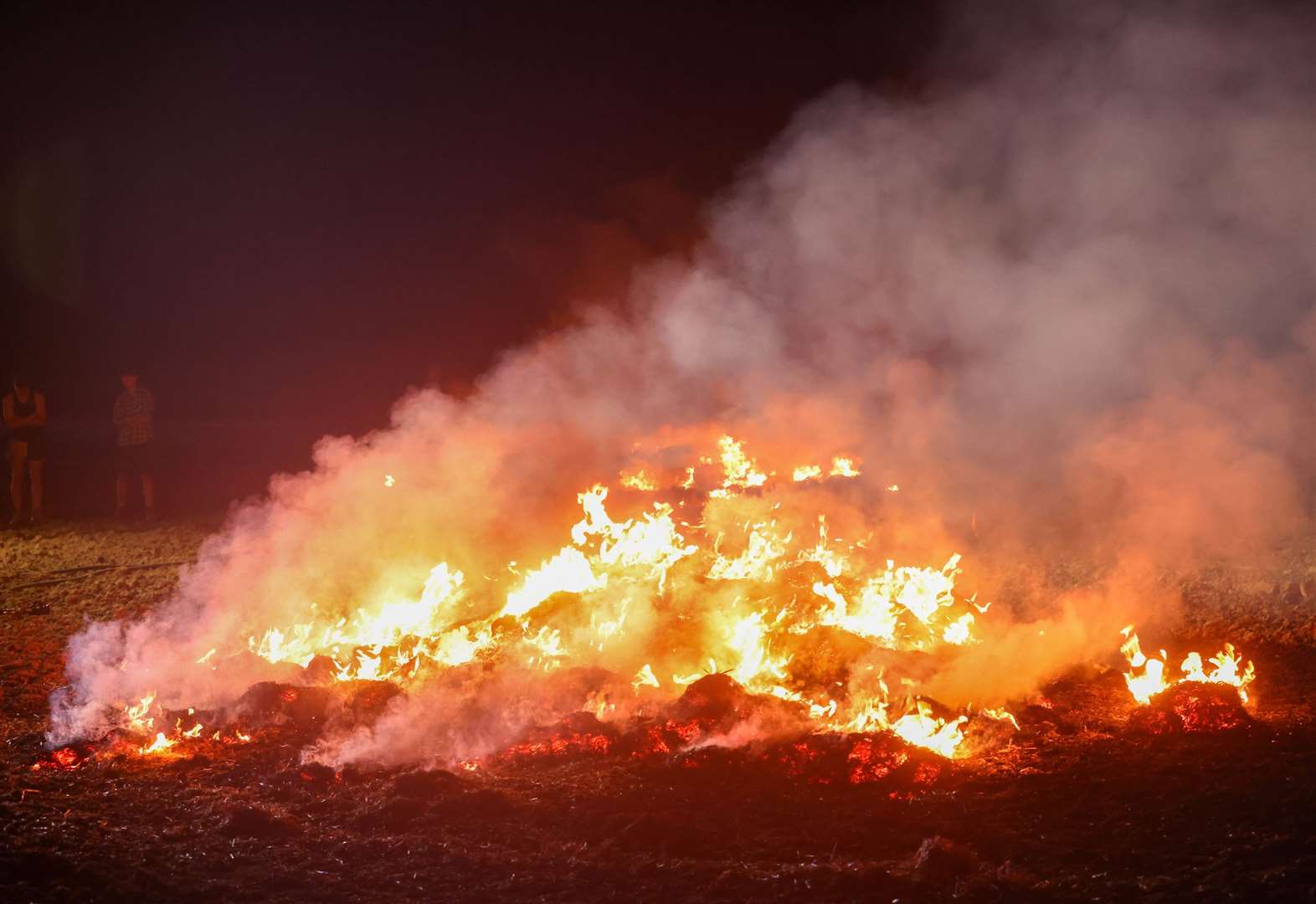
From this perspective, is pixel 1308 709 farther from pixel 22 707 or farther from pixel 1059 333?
pixel 22 707

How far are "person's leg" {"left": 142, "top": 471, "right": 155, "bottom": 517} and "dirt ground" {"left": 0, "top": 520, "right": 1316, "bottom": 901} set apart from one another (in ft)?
24.2

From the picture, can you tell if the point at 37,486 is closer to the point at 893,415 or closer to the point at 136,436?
the point at 136,436

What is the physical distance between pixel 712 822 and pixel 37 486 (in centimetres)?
1246

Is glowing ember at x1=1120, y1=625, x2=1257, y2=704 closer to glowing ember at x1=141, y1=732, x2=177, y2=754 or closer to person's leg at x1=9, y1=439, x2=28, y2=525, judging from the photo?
glowing ember at x1=141, y1=732, x2=177, y2=754

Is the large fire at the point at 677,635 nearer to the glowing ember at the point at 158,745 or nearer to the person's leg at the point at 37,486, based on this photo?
the glowing ember at the point at 158,745

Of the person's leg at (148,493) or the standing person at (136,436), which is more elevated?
the standing person at (136,436)

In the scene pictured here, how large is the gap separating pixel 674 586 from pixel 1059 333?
18.4ft


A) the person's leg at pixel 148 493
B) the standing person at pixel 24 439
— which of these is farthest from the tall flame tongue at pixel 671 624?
the standing person at pixel 24 439

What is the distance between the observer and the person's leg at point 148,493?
14.0m

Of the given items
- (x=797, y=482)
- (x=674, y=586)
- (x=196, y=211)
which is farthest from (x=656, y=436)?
(x=196, y=211)

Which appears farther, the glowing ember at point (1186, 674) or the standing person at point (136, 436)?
the standing person at point (136, 436)

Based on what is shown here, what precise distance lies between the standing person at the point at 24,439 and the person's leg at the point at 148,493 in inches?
53.0

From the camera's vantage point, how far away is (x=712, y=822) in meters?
5.61

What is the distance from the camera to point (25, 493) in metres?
14.0
